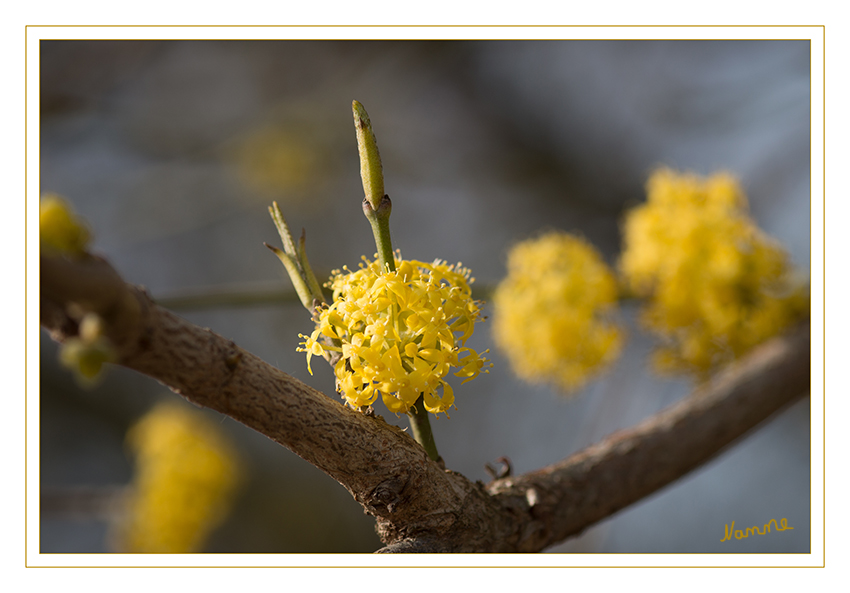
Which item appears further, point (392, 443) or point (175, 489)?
point (175, 489)

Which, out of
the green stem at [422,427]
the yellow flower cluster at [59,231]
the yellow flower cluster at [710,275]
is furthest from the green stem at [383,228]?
the yellow flower cluster at [710,275]

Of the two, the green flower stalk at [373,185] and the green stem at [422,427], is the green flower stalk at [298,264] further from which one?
the green stem at [422,427]

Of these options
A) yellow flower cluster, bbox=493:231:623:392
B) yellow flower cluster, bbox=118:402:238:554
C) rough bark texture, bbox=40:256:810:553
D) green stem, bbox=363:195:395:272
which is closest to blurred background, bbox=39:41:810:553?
yellow flower cluster, bbox=118:402:238:554

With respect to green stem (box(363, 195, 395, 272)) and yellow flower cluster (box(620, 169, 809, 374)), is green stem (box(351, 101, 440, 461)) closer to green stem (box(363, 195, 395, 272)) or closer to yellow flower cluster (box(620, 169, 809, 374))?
green stem (box(363, 195, 395, 272))
